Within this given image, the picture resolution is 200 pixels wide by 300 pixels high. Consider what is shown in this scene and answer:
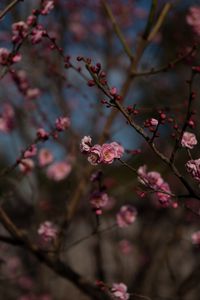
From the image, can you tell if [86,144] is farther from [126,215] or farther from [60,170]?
[60,170]

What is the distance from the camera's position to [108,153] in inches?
63.9

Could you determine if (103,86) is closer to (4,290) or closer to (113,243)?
(113,243)

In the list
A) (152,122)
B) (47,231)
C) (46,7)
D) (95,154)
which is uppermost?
(46,7)

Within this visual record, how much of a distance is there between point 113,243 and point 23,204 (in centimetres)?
117

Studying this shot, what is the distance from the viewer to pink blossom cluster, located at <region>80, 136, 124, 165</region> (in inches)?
62.9

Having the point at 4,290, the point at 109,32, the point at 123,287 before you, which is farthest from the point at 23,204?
the point at 123,287

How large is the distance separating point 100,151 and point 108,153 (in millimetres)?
35

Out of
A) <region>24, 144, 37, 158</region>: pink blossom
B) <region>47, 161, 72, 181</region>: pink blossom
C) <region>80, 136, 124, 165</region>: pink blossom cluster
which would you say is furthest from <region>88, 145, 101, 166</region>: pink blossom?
A: <region>47, 161, 72, 181</region>: pink blossom

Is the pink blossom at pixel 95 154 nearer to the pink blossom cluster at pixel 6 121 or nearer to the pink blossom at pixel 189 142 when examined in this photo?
the pink blossom at pixel 189 142

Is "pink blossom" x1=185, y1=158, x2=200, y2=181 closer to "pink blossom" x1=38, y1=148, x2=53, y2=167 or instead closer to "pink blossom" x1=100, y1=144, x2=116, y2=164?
"pink blossom" x1=100, y1=144, x2=116, y2=164

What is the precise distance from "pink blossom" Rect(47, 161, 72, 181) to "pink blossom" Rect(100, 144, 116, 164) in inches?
78.4

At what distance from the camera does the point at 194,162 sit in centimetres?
166

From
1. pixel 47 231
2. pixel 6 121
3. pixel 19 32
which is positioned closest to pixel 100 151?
pixel 19 32

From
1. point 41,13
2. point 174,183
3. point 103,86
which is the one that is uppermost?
point 174,183
